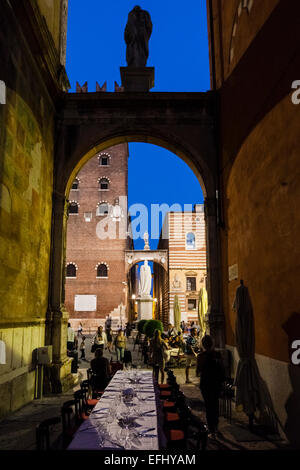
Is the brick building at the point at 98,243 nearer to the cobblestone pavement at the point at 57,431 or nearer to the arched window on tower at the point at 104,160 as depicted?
the arched window on tower at the point at 104,160

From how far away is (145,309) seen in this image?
2611cm

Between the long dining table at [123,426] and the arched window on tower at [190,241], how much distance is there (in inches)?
1158

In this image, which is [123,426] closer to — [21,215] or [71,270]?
[21,215]

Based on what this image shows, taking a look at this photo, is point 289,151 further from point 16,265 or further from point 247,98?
point 16,265

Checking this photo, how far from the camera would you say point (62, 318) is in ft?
31.6

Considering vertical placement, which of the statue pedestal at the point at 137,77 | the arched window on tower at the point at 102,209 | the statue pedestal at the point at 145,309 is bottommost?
the statue pedestal at the point at 145,309

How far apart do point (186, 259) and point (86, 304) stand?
996 cm

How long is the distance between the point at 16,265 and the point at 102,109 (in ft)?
18.4

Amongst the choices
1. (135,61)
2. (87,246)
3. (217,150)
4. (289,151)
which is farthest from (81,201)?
(289,151)

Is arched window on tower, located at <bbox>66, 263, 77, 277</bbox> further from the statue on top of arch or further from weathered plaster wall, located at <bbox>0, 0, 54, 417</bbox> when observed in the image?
weathered plaster wall, located at <bbox>0, 0, 54, 417</bbox>

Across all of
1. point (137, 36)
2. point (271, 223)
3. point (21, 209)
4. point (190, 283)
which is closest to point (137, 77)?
point (137, 36)

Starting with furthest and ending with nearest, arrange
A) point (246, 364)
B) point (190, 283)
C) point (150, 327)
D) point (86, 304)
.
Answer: point (190, 283) < point (86, 304) < point (150, 327) < point (246, 364)

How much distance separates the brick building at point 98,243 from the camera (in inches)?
1298

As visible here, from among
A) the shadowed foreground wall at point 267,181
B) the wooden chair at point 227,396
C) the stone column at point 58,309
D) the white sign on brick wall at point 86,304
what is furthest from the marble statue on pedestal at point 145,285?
the wooden chair at point 227,396
